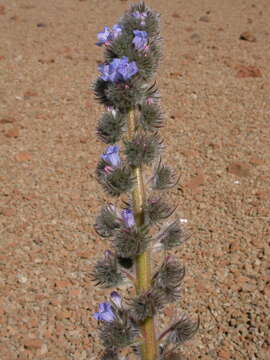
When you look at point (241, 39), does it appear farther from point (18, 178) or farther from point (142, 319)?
point (142, 319)

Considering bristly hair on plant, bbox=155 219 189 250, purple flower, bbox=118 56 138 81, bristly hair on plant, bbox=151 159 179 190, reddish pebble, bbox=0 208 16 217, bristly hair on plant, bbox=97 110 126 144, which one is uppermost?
purple flower, bbox=118 56 138 81

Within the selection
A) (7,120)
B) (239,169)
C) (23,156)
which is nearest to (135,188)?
(239,169)

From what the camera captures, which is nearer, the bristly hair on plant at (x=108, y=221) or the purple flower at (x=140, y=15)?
the purple flower at (x=140, y=15)

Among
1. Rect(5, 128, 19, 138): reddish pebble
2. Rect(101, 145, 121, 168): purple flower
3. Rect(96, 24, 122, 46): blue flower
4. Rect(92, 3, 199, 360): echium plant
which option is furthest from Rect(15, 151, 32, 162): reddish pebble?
Rect(96, 24, 122, 46): blue flower

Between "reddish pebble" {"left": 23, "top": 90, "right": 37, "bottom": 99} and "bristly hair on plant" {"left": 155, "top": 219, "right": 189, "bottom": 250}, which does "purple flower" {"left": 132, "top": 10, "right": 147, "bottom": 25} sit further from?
"reddish pebble" {"left": 23, "top": 90, "right": 37, "bottom": 99}

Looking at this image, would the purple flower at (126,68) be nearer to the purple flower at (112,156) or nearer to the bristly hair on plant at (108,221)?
the purple flower at (112,156)

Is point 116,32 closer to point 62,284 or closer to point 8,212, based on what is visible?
point 62,284

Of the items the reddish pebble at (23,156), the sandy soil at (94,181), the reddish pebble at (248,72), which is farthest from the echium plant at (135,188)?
the reddish pebble at (248,72)
